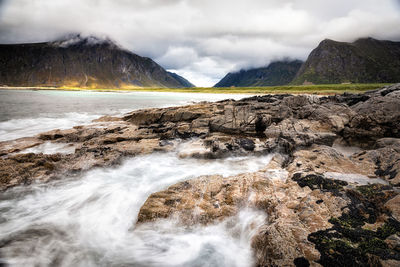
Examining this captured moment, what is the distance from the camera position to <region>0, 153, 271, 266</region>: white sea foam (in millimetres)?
5027

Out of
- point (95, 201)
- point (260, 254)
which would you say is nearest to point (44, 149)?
point (95, 201)

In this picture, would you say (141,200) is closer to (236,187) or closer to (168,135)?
(236,187)

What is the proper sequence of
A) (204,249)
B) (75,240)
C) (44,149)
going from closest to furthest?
1. (204,249)
2. (75,240)
3. (44,149)

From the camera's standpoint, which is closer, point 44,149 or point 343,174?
point 343,174

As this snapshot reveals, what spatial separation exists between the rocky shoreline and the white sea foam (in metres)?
0.41

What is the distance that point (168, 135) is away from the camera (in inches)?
524

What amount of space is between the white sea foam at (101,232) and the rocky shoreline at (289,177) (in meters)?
0.41

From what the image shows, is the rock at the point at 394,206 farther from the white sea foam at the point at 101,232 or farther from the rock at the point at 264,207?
the white sea foam at the point at 101,232

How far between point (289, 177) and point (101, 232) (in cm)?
644

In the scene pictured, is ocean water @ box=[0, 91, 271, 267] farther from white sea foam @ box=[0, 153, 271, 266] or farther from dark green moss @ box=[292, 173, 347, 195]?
dark green moss @ box=[292, 173, 347, 195]

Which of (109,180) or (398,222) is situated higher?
(398,222)

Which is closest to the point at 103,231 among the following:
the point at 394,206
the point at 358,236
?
the point at 358,236

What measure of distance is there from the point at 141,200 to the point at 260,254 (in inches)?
185

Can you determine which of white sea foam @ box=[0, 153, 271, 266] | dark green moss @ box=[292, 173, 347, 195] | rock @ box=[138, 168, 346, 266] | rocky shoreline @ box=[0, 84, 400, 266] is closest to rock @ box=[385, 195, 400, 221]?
rocky shoreline @ box=[0, 84, 400, 266]
